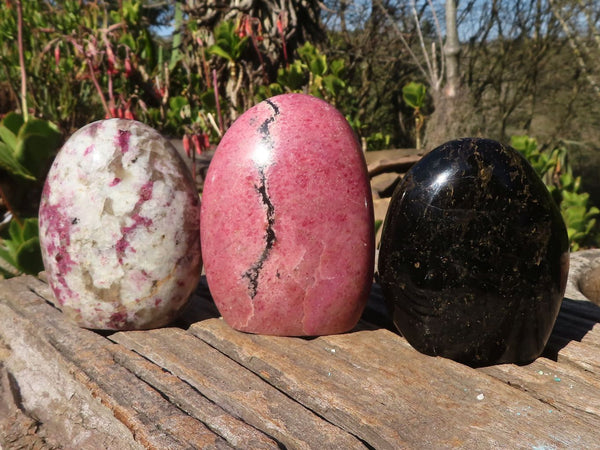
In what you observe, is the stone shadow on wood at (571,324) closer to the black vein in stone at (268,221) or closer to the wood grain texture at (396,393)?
the wood grain texture at (396,393)

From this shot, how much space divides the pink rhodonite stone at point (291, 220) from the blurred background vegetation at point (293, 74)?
3.97 ft

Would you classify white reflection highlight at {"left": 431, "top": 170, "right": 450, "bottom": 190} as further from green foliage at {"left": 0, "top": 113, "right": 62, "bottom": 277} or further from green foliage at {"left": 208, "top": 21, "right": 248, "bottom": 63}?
green foliage at {"left": 208, "top": 21, "right": 248, "bottom": 63}

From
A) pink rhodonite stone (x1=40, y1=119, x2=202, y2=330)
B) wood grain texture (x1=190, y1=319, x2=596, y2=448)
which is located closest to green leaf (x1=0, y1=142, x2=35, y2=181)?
pink rhodonite stone (x1=40, y1=119, x2=202, y2=330)

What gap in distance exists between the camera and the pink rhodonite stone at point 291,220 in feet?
4.51

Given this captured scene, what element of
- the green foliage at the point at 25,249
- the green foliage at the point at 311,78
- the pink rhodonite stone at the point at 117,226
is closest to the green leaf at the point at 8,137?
the green foliage at the point at 25,249

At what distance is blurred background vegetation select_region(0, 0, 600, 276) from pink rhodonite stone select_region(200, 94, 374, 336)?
121 cm

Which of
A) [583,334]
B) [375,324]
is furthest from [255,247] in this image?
[583,334]

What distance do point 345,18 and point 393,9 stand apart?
0.66 metres

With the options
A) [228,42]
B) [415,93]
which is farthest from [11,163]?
[415,93]

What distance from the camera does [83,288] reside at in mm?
1471

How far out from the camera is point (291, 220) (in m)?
1.38

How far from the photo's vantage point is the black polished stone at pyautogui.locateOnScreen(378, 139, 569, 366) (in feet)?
4.04

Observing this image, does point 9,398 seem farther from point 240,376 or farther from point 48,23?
point 48,23

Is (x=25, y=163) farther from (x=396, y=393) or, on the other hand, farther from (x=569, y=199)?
(x=569, y=199)
